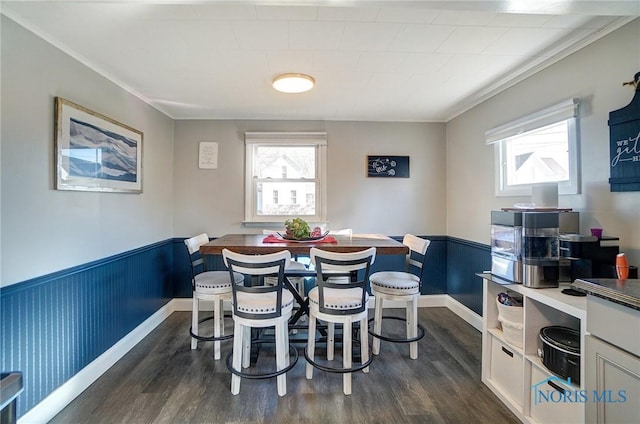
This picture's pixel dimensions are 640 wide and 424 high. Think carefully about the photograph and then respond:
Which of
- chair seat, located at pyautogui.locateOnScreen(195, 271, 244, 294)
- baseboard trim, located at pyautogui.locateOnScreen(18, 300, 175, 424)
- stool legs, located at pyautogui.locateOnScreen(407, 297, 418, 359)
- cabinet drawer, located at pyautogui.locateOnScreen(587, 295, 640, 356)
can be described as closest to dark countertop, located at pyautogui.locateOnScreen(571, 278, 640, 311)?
cabinet drawer, located at pyautogui.locateOnScreen(587, 295, 640, 356)

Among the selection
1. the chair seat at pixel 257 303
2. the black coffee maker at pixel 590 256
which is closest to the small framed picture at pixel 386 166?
the black coffee maker at pixel 590 256

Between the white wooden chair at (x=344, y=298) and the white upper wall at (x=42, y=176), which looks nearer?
the white upper wall at (x=42, y=176)

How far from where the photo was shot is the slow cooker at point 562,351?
1.43m

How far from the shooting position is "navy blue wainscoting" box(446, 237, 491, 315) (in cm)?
297

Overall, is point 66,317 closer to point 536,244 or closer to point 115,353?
point 115,353

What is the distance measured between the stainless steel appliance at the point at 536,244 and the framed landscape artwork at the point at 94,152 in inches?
119

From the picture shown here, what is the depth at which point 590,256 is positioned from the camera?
64.9 inches

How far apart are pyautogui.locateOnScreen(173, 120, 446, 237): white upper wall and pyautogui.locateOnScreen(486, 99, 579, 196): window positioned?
98 centimetres

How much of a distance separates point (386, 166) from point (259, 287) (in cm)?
244

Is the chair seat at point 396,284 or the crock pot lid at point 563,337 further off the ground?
the chair seat at point 396,284

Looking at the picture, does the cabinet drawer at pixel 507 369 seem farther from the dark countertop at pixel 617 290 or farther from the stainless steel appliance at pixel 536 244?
the dark countertop at pixel 617 290

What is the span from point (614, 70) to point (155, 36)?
2904mm

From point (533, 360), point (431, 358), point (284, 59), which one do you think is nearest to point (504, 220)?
point (533, 360)

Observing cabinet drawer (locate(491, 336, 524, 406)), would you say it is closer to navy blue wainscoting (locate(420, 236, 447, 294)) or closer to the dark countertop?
the dark countertop
